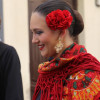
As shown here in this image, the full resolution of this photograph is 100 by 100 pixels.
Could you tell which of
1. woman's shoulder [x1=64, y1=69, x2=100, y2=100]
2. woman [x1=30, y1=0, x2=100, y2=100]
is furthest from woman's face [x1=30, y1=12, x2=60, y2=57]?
woman's shoulder [x1=64, y1=69, x2=100, y2=100]

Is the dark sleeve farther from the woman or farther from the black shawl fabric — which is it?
the woman

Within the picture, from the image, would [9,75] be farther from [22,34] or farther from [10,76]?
[22,34]

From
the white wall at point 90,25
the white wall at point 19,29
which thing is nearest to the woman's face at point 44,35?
the white wall at point 19,29

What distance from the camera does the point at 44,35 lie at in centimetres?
150

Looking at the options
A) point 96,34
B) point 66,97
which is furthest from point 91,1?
point 66,97

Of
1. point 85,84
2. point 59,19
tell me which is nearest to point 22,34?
point 59,19

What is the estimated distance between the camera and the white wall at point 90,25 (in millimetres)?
5285

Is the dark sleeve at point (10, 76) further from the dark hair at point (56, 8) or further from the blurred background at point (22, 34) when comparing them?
the blurred background at point (22, 34)

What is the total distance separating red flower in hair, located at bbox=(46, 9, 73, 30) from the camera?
1.50m

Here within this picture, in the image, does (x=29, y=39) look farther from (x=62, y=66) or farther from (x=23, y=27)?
(x=62, y=66)

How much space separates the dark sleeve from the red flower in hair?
0.65 meters

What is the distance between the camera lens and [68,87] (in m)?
1.49

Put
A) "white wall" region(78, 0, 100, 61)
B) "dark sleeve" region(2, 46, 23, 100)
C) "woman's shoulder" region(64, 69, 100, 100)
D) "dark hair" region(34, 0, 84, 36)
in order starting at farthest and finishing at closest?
"white wall" region(78, 0, 100, 61), "dark sleeve" region(2, 46, 23, 100), "dark hair" region(34, 0, 84, 36), "woman's shoulder" region(64, 69, 100, 100)

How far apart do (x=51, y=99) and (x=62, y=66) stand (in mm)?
246
